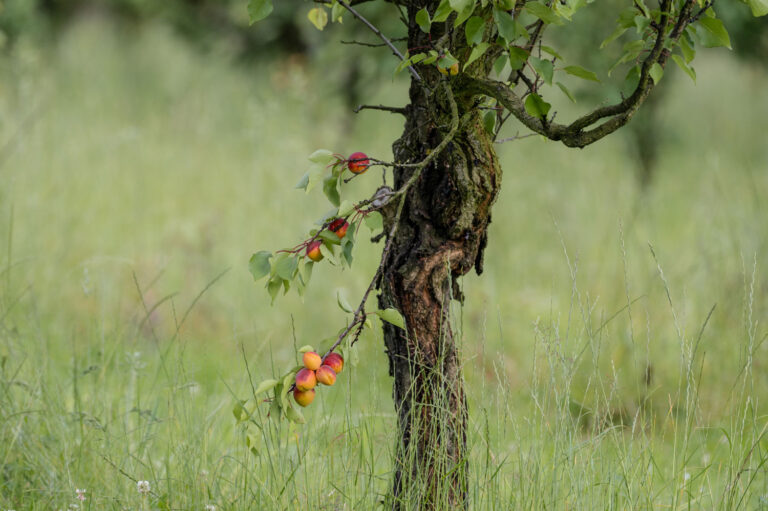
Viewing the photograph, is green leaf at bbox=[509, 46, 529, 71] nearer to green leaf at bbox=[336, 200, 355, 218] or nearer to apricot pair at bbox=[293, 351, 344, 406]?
green leaf at bbox=[336, 200, 355, 218]

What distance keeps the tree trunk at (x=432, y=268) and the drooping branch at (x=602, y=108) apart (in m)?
0.16

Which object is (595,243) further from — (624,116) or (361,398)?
(624,116)

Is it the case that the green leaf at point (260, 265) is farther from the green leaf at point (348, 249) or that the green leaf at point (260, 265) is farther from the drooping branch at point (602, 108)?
the drooping branch at point (602, 108)

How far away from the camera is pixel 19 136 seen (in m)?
6.04

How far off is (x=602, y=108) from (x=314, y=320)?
322 cm

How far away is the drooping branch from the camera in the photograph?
1.48m

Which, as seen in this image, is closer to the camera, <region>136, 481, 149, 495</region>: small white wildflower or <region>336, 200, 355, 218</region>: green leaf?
<region>336, 200, 355, 218</region>: green leaf

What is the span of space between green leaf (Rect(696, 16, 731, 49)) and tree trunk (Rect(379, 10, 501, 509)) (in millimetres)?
544

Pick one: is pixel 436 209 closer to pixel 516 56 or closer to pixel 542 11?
pixel 516 56

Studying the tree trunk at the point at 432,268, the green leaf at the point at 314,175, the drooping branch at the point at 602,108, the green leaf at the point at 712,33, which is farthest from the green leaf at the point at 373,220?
the green leaf at the point at 712,33

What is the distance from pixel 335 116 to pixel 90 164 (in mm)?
2630

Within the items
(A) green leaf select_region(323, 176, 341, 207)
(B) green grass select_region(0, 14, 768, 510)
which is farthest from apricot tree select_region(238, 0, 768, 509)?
(B) green grass select_region(0, 14, 768, 510)

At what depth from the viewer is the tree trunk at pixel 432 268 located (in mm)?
1850

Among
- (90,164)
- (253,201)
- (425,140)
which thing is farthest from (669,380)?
(90,164)
